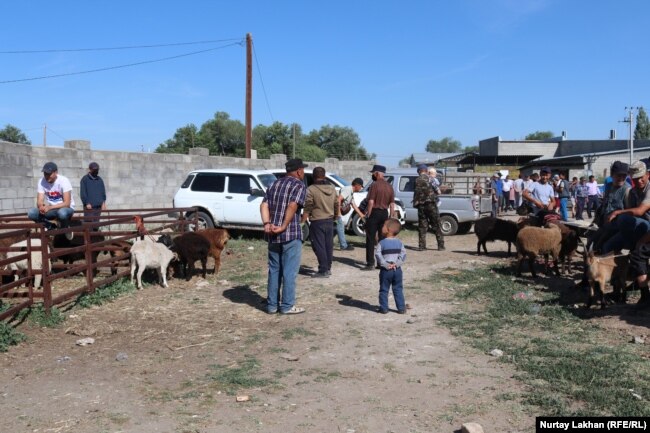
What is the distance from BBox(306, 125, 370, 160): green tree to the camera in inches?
2788

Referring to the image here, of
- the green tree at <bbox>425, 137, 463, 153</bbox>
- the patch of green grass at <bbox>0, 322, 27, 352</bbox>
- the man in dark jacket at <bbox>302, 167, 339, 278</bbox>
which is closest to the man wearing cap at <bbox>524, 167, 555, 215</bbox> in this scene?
the man in dark jacket at <bbox>302, 167, 339, 278</bbox>

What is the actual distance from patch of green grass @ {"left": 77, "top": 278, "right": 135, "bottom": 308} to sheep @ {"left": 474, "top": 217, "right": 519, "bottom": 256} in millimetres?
7011

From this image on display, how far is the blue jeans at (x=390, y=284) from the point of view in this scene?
6758 mm

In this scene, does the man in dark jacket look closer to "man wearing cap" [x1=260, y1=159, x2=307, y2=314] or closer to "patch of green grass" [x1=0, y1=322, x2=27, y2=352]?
"man wearing cap" [x1=260, y1=159, x2=307, y2=314]

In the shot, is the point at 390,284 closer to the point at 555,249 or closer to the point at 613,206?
the point at 555,249

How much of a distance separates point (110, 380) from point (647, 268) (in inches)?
236

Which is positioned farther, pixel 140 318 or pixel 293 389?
pixel 140 318

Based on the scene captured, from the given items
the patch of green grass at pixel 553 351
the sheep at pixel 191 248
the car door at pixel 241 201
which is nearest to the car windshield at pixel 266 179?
the car door at pixel 241 201

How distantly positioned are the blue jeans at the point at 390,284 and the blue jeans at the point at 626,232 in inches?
114

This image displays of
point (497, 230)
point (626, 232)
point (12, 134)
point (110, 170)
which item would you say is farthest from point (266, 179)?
point (12, 134)

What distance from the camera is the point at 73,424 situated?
389cm

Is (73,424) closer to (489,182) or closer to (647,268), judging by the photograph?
(647,268)

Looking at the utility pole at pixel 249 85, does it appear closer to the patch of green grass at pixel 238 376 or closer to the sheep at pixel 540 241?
the sheep at pixel 540 241

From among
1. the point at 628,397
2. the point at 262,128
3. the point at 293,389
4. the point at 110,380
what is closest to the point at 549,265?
the point at 628,397
